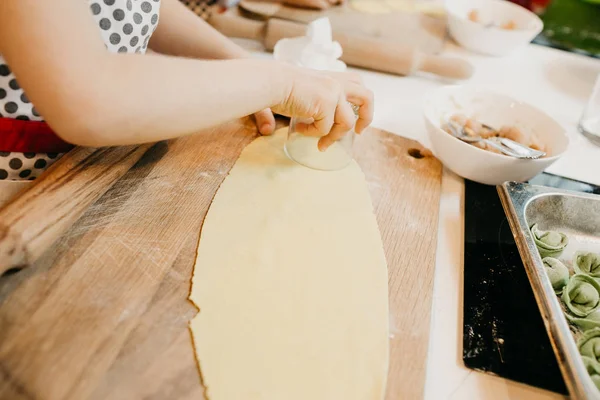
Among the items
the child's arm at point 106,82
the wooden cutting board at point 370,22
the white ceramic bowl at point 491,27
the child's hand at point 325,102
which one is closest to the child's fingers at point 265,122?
the child's hand at point 325,102

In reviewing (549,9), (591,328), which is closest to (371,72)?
(591,328)

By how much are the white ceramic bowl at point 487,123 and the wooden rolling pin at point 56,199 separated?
54 centimetres

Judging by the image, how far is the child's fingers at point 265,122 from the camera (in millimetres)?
907

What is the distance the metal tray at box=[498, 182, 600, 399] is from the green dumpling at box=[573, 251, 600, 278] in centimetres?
6

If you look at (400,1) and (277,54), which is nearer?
(277,54)

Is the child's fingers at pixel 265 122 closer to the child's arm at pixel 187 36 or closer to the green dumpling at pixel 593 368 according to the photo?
the child's arm at pixel 187 36

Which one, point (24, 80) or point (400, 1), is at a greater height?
point (24, 80)

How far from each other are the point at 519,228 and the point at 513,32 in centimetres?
83

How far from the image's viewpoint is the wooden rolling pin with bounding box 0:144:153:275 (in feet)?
1.90

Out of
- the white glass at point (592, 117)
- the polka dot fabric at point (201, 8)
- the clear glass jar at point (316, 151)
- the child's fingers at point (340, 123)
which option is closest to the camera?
the child's fingers at point (340, 123)

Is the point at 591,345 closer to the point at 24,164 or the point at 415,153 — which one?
the point at 415,153

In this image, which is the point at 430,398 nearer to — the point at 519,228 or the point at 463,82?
the point at 519,228

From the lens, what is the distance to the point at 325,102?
0.73 metres

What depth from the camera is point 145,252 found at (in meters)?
0.64
